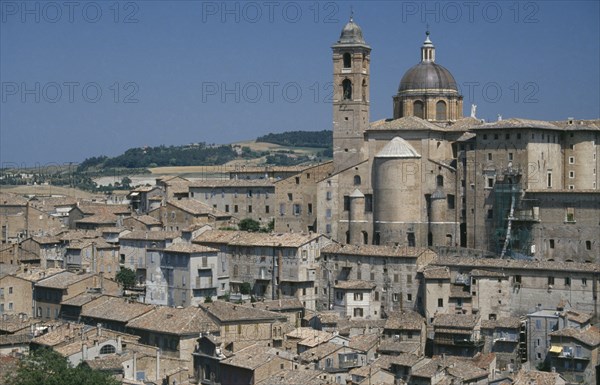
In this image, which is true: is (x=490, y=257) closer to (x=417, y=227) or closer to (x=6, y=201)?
(x=417, y=227)

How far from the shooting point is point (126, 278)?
6712cm

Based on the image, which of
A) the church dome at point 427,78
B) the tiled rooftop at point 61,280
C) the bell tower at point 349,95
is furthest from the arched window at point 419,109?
the tiled rooftop at point 61,280

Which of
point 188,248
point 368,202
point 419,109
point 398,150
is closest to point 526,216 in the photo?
point 398,150

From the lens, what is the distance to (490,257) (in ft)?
201

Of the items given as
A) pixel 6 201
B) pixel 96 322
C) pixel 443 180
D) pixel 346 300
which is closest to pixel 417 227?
pixel 443 180

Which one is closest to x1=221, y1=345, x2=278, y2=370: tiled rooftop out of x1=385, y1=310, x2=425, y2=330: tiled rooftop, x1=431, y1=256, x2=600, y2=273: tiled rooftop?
x1=385, y1=310, x2=425, y2=330: tiled rooftop

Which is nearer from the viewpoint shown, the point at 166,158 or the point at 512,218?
the point at 512,218

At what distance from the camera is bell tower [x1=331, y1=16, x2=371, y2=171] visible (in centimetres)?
7031

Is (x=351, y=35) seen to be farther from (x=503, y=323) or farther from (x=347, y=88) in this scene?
(x=503, y=323)

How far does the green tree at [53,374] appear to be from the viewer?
44906mm

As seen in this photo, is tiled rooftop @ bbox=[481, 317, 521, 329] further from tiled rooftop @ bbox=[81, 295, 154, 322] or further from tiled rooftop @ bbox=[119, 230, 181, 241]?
tiled rooftop @ bbox=[119, 230, 181, 241]

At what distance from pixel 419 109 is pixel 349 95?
5.78 meters

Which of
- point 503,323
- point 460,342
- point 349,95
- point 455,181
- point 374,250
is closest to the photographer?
point 460,342

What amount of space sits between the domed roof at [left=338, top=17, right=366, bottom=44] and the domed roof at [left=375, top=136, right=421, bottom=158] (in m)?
7.71
